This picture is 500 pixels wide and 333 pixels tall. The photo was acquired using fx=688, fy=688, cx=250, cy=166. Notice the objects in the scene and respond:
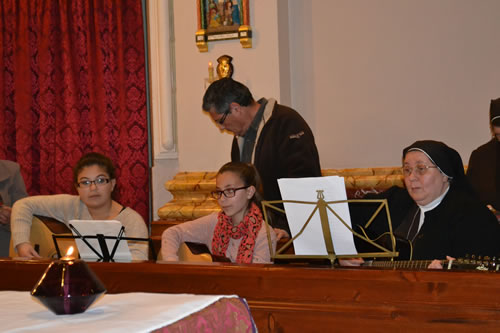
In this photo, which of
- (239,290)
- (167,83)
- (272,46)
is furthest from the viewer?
(167,83)

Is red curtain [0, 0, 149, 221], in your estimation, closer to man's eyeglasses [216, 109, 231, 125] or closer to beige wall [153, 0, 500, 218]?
beige wall [153, 0, 500, 218]

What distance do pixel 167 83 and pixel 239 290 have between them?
12.1ft

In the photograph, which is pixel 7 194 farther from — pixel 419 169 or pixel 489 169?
pixel 489 169

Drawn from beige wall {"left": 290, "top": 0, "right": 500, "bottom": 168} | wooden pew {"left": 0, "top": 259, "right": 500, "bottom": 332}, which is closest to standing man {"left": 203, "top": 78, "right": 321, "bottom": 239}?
wooden pew {"left": 0, "top": 259, "right": 500, "bottom": 332}

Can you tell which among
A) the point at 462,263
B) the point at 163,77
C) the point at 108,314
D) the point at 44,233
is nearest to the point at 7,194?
the point at 44,233

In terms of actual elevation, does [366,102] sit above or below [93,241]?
above

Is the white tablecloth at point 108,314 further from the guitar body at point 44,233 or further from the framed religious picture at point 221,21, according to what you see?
the framed religious picture at point 221,21

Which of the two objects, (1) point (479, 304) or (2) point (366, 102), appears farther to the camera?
(2) point (366, 102)

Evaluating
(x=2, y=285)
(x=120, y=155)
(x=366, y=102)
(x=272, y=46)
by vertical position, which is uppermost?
(x=272, y=46)

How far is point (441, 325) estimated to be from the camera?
2467mm

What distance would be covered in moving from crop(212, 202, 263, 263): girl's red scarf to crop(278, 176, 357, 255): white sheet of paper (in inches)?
37.7

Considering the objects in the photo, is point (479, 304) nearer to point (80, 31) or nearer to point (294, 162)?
point (294, 162)

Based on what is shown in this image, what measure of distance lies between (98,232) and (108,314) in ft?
6.04

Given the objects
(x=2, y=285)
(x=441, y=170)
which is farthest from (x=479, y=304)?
(x=2, y=285)
